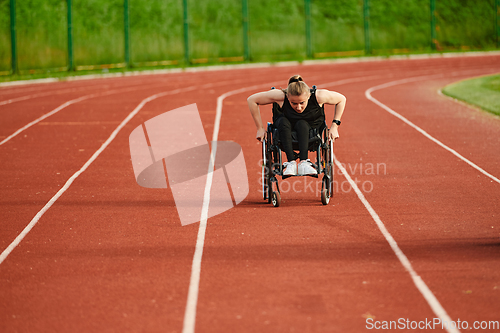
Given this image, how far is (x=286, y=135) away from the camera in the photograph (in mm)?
7195

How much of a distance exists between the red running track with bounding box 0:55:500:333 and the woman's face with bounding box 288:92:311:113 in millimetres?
1027

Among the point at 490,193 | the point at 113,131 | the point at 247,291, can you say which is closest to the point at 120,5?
the point at 113,131

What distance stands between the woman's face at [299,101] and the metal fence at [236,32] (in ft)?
62.6

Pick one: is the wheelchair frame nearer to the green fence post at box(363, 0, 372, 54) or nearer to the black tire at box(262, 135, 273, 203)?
the black tire at box(262, 135, 273, 203)

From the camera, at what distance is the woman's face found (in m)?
7.02

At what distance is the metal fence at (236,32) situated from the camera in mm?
25828

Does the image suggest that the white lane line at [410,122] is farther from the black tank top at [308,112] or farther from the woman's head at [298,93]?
the woman's head at [298,93]

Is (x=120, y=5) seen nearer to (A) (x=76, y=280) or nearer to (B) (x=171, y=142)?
(B) (x=171, y=142)

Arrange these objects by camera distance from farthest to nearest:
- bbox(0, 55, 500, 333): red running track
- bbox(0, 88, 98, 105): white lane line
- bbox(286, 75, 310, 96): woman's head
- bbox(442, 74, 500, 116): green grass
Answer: bbox(0, 88, 98, 105): white lane line < bbox(442, 74, 500, 116): green grass < bbox(286, 75, 310, 96): woman's head < bbox(0, 55, 500, 333): red running track

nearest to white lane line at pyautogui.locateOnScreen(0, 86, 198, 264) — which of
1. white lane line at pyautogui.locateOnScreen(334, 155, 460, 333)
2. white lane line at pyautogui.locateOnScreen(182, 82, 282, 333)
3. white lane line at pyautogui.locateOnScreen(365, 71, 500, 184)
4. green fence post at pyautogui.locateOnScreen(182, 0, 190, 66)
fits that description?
white lane line at pyautogui.locateOnScreen(182, 82, 282, 333)

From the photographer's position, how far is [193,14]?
31.8m

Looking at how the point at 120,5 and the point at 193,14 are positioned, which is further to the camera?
the point at 193,14

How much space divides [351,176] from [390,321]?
4.70m

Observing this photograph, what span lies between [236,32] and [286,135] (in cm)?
2490
